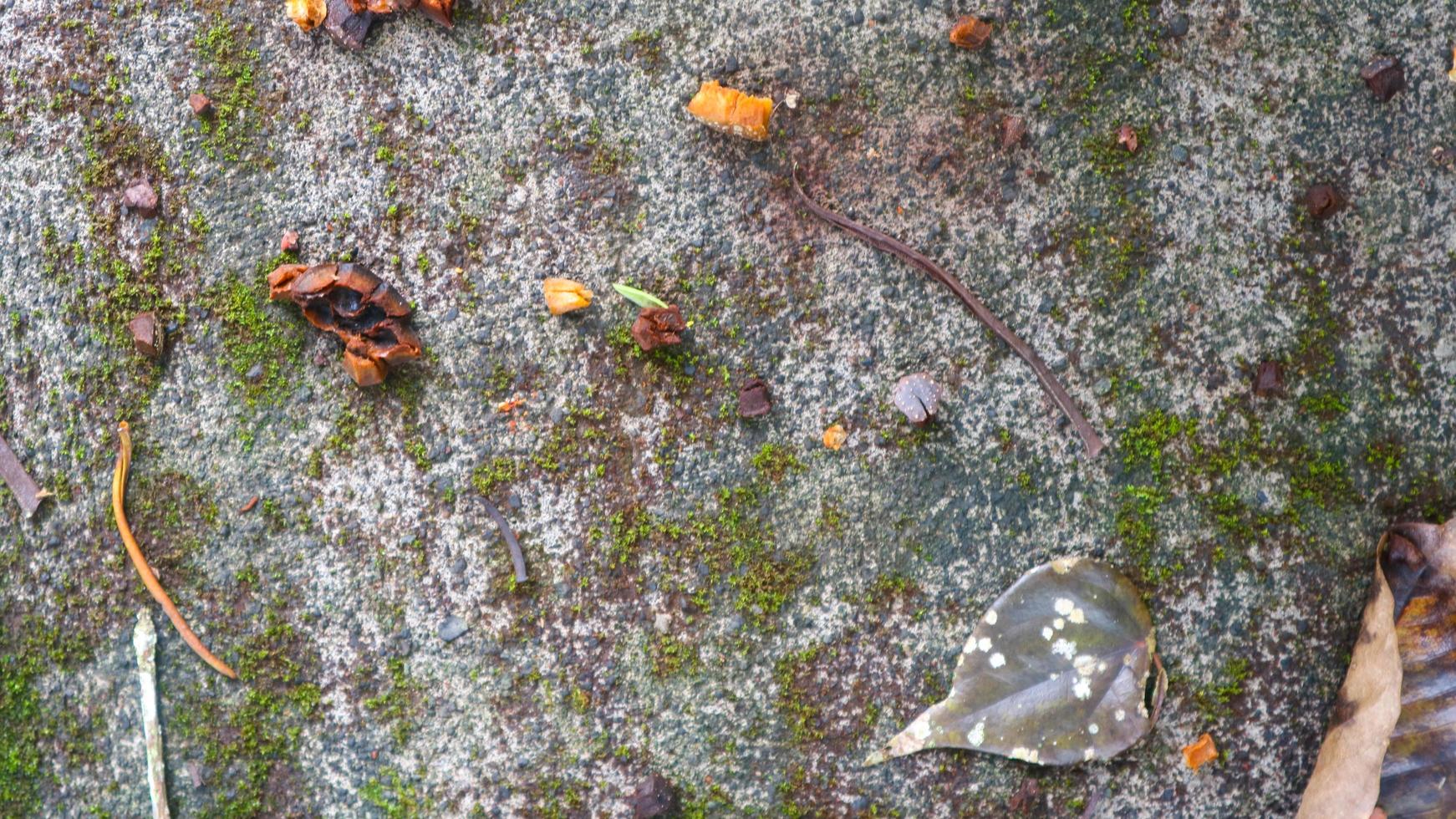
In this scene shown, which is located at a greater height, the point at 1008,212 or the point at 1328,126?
the point at 1328,126

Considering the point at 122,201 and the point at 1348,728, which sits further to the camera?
the point at 122,201

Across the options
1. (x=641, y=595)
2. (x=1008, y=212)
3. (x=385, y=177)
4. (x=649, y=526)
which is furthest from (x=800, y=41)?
(x=641, y=595)

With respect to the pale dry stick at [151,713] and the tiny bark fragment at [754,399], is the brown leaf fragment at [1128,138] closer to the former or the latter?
the tiny bark fragment at [754,399]

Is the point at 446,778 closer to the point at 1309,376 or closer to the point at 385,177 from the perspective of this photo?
the point at 385,177

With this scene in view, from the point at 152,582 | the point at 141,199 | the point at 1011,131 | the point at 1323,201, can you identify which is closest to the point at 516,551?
the point at 152,582

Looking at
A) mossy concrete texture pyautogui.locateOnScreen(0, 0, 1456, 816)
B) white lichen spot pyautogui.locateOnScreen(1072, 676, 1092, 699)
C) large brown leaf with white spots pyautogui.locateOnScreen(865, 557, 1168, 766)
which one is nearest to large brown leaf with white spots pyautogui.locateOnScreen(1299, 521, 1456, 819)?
mossy concrete texture pyautogui.locateOnScreen(0, 0, 1456, 816)

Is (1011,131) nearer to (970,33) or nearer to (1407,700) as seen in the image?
(970,33)
